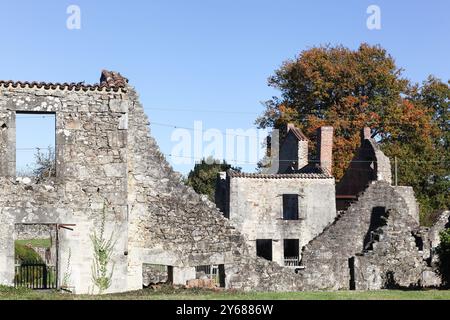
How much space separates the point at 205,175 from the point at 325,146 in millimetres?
19566

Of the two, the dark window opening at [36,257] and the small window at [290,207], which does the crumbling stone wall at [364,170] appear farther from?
the dark window opening at [36,257]

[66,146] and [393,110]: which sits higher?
[393,110]

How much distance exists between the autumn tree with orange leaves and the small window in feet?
43.1

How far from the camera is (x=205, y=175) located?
7119 centimetres

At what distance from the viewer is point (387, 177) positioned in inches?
2028

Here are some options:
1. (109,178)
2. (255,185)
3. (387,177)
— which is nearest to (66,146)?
(109,178)

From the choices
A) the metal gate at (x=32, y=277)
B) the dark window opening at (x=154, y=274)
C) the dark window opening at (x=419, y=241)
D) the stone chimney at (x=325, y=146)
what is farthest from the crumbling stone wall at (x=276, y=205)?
the metal gate at (x=32, y=277)

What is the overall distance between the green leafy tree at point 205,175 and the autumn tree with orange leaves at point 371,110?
28.5ft

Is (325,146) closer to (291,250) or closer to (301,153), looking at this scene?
(301,153)

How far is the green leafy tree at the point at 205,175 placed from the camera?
70.6 metres

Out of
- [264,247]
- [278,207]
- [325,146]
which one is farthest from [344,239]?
[325,146]

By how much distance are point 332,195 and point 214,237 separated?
1945 cm

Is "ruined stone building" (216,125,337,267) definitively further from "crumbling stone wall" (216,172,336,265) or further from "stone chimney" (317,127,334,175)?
"stone chimney" (317,127,334,175)
